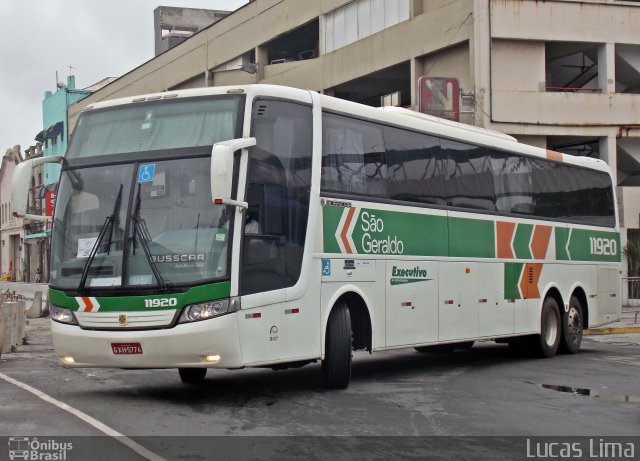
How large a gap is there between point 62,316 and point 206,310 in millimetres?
1860

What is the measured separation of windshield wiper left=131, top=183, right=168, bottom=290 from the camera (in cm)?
982

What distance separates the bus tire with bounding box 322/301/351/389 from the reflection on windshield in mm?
2098

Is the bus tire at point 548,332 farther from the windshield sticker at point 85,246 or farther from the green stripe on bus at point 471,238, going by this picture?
the windshield sticker at point 85,246

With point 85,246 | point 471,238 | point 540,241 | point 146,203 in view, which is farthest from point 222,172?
point 540,241

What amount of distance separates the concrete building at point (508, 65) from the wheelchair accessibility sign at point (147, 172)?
20803mm

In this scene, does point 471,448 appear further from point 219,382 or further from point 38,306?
point 38,306

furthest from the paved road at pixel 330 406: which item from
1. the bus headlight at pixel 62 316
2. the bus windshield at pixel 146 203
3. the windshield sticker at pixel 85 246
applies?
the windshield sticker at pixel 85 246

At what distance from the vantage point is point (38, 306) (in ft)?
98.5

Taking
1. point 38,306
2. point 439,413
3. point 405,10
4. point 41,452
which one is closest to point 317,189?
point 439,413

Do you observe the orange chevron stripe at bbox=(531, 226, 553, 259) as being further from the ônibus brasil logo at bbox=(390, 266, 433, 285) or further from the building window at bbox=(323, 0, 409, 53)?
the building window at bbox=(323, 0, 409, 53)

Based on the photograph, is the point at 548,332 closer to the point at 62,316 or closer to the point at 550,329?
the point at 550,329

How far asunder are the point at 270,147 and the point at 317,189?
0.95 m

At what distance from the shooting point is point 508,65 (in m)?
31.6

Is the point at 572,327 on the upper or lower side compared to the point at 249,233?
lower
